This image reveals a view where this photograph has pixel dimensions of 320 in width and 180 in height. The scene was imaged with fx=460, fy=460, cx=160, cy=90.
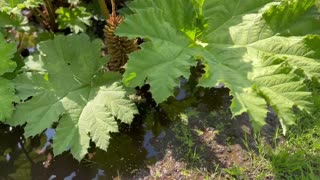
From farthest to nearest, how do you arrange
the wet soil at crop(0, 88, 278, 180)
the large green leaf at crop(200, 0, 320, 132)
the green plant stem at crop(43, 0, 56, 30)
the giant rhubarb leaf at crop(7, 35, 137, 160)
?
the green plant stem at crop(43, 0, 56, 30) < the wet soil at crop(0, 88, 278, 180) < the giant rhubarb leaf at crop(7, 35, 137, 160) < the large green leaf at crop(200, 0, 320, 132)

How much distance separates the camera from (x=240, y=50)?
228 centimetres

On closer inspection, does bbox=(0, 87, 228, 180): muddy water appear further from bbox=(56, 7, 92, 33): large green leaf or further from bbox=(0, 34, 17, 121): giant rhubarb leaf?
bbox=(56, 7, 92, 33): large green leaf

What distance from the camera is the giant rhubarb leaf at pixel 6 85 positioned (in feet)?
7.43

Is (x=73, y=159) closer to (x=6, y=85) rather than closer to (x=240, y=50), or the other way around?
(x=6, y=85)

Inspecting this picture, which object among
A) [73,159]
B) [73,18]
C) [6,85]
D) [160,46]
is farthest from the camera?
[73,18]

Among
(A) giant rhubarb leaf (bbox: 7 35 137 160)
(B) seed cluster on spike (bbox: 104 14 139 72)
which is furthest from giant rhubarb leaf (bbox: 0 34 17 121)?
(B) seed cluster on spike (bbox: 104 14 139 72)

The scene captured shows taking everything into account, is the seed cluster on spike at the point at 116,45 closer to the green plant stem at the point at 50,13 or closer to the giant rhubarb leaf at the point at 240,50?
the giant rhubarb leaf at the point at 240,50

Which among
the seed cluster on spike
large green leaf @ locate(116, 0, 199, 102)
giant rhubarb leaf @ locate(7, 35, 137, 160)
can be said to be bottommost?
giant rhubarb leaf @ locate(7, 35, 137, 160)

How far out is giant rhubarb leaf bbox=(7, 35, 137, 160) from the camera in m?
2.25

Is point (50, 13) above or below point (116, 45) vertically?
below

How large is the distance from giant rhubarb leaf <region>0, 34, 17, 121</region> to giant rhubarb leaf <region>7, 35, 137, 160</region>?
2.5 inches

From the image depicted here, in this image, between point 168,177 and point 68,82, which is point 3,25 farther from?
point 168,177

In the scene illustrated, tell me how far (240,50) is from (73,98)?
89 cm

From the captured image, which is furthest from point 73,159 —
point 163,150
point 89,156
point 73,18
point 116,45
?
point 73,18
